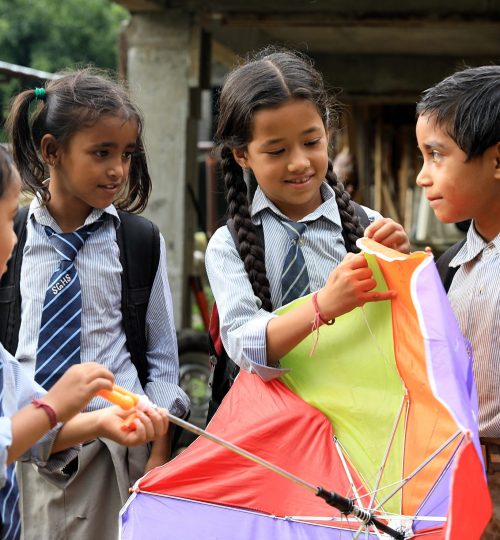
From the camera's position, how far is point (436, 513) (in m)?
2.53

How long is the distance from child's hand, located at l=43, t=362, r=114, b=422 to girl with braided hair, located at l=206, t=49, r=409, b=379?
0.65 metres

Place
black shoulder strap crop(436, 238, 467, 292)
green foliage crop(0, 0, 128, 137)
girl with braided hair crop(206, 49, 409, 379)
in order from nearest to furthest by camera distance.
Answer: girl with braided hair crop(206, 49, 409, 379) → black shoulder strap crop(436, 238, 467, 292) → green foliage crop(0, 0, 128, 137)

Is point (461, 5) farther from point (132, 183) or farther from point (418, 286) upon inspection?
point (418, 286)

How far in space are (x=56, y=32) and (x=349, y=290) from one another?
102ft

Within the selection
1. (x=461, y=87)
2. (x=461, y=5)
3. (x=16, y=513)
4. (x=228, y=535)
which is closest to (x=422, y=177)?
(x=461, y=87)

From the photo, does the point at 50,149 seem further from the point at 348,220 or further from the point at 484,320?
the point at 484,320

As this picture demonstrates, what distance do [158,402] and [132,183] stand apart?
79 cm

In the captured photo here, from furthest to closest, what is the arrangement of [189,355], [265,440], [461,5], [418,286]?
[189,355]
[461,5]
[265,440]
[418,286]

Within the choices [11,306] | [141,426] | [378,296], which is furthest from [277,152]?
[141,426]

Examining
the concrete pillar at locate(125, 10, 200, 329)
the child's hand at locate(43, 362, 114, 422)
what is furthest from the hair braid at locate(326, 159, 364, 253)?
the concrete pillar at locate(125, 10, 200, 329)

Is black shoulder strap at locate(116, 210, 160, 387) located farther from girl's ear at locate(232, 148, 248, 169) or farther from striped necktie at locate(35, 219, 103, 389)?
girl's ear at locate(232, 148, 248, 169)

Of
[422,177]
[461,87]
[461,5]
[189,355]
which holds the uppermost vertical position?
[461,5]

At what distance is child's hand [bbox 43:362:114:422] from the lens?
225 cm

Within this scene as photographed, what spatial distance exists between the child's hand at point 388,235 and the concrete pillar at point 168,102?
4953 mm
